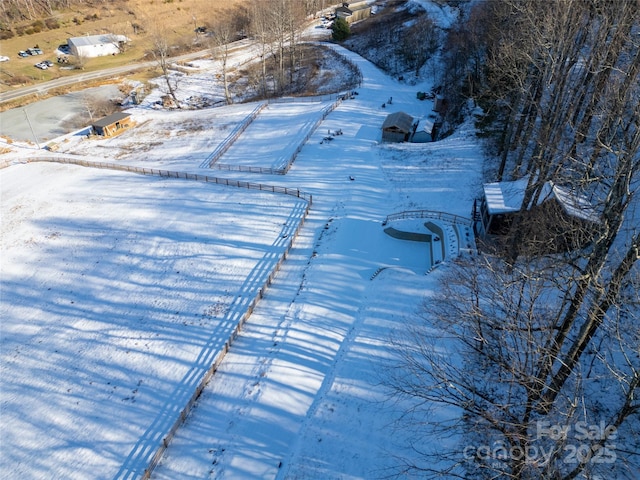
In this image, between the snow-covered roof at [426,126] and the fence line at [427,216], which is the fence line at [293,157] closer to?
the snow-covered roof at [426,126]

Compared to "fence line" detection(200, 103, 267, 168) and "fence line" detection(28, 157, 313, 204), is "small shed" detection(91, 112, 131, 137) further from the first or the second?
"fence line" detection(200, 103, 267, 168)

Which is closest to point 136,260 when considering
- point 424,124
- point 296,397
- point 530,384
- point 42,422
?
point 42,422

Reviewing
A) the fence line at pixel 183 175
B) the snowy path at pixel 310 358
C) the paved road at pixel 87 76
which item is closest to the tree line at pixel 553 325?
the snowy path at pixel 310 358

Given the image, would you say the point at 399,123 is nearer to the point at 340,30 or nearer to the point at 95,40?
the point at 340,30

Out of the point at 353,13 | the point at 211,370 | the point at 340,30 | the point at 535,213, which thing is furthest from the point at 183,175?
the point at 353,13

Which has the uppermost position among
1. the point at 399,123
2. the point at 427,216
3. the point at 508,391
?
the point at 399,123

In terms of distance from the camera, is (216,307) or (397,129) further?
(397,129)
